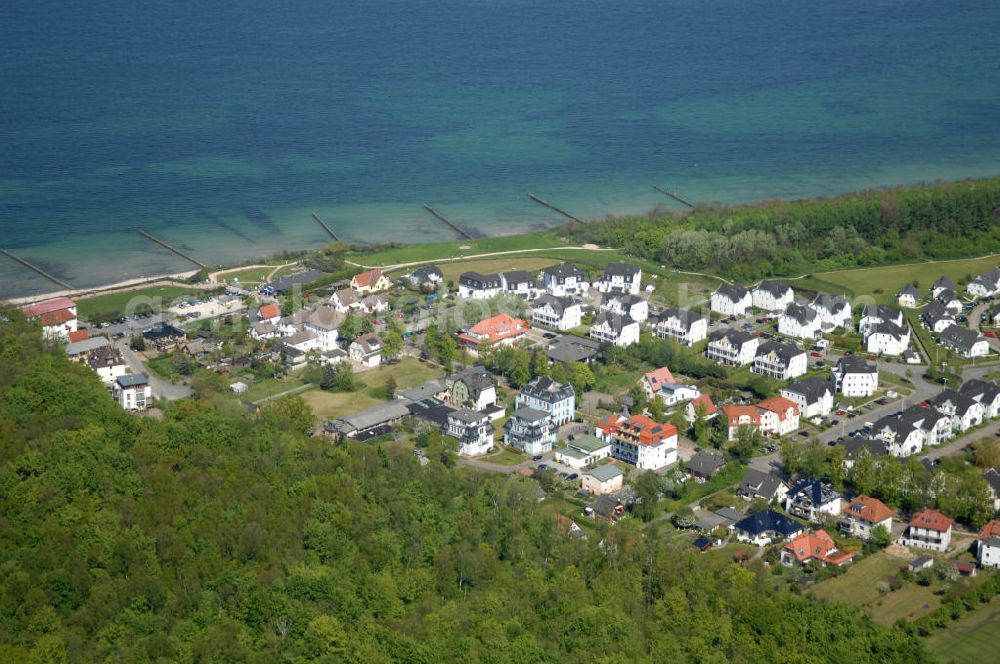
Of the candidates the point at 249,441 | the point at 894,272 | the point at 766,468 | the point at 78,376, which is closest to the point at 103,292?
the point at 78,376

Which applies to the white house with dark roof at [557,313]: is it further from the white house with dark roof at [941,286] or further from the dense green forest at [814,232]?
the white house with dark roof at [941,286]

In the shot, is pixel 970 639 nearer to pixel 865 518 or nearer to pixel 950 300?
pixel 865 518

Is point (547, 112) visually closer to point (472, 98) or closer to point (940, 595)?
point (472, 98)

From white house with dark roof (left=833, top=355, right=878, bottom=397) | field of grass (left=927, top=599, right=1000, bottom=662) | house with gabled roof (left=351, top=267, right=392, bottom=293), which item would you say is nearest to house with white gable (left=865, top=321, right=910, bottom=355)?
white house with dark roof (left=833, top=355, right=878, bottom=397)

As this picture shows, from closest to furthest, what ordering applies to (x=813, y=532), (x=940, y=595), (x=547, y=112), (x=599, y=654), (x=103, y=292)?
(x=599, y=654) → (x=940, y=595) → (x=813, y=532) → (x=103, y=292) → (x=547, y=112)

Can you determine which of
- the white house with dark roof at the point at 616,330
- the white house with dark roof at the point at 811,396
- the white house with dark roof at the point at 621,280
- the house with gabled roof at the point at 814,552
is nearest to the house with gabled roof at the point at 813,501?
the house with gabled roof at the point at 814,552

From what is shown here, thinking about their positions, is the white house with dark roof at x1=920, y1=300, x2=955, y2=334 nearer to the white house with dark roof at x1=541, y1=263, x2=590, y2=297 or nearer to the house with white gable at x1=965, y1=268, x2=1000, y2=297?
the house with white gable at x1=965, y1=268, x2=1000, y2=297
